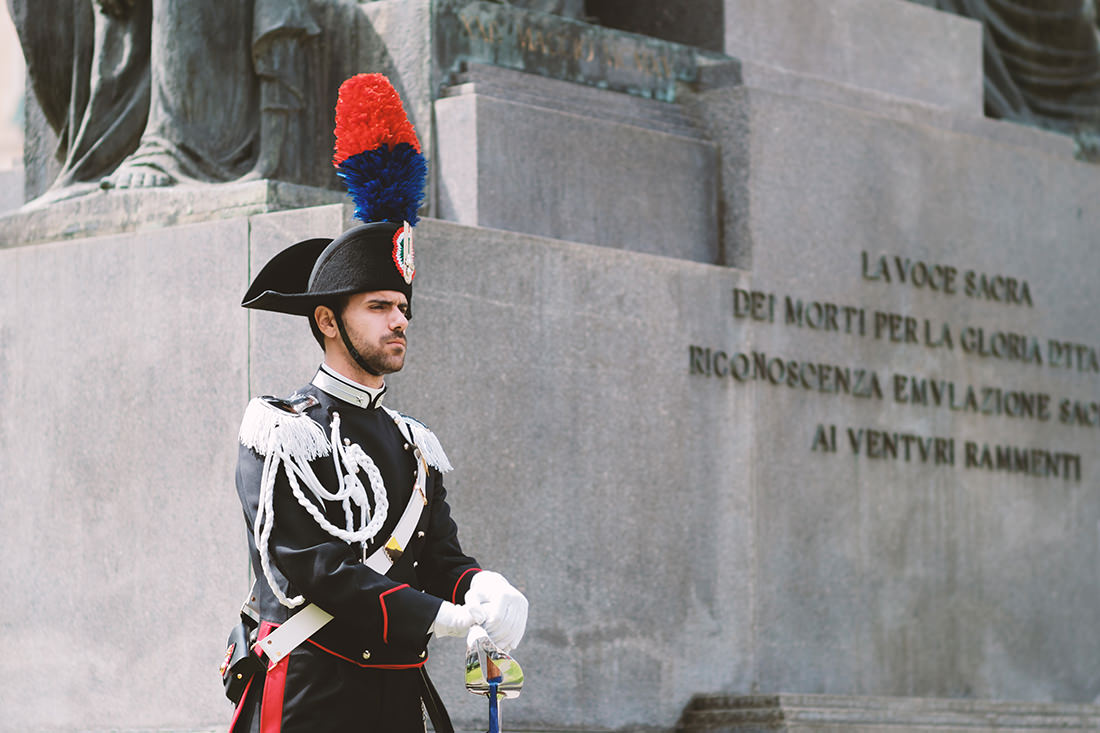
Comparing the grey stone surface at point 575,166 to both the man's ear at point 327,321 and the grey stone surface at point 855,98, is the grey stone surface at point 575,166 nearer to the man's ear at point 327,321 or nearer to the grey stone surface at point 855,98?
the grey stone surface at point 855,98

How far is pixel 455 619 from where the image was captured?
548 cm

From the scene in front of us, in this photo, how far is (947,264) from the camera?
11.0 metres

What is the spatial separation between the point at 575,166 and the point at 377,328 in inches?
161

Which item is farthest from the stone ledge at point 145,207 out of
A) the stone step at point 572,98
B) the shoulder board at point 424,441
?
the shoulder board at point 424,441

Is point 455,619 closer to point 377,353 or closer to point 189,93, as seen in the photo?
point 377,353

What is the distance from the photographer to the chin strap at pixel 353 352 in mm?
5832

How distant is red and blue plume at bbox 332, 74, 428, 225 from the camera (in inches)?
231

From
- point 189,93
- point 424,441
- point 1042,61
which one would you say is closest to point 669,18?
Answer: point 189,93

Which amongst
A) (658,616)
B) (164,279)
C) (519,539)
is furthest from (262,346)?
(658,616)

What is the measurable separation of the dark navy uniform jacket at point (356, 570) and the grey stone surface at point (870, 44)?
5369 millimetres

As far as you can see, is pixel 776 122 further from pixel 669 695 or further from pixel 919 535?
pixel 669 695

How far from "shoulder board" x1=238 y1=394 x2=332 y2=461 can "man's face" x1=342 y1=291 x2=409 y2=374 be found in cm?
22

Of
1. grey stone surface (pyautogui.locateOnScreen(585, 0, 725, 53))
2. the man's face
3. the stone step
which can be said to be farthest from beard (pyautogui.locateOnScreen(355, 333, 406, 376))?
grey stone surface (pyautogui.locateOnScreen(585, 0, 725, 53))

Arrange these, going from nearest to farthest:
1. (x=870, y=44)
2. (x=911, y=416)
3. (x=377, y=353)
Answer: (x=377, y=353) < (x=911, y=416) < (x=870, y=44)
